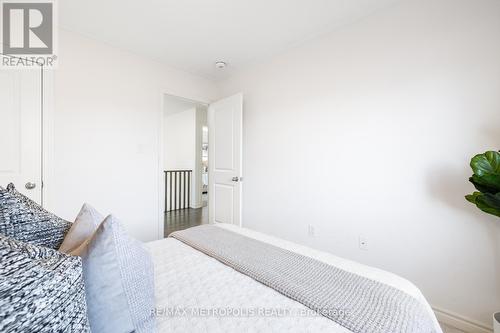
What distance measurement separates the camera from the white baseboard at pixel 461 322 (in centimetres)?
149

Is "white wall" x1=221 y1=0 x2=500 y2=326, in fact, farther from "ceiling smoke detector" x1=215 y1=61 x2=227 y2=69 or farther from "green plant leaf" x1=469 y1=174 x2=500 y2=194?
"ceiling smoke detector" x1=215 y1=61 x2=227 y2=69

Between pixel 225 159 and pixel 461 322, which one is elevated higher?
pixel 225 159

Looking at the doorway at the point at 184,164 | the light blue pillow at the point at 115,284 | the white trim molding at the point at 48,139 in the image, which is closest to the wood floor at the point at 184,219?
the doorway at the point at 184,164

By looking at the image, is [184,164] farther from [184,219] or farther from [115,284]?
[115,284]

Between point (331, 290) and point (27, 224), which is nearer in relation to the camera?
point (27, 224)

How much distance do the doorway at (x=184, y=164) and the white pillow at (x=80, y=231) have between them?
133 inches

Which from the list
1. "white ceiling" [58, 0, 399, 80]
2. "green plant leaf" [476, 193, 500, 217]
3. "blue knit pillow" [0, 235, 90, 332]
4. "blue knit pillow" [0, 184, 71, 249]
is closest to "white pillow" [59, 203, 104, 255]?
"blue knit pillow" [0, 184, 71, 249]

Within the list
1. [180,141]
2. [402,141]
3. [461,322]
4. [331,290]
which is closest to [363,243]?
[461,322]

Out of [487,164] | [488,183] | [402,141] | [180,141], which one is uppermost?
[180,141]

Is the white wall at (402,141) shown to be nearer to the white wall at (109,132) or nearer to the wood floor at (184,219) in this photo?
the white wall at (109,132)

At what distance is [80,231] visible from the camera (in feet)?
2.63

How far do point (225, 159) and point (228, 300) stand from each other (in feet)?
7.85

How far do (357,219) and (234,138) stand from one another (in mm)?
1797

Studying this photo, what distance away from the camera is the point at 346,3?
1.84m
